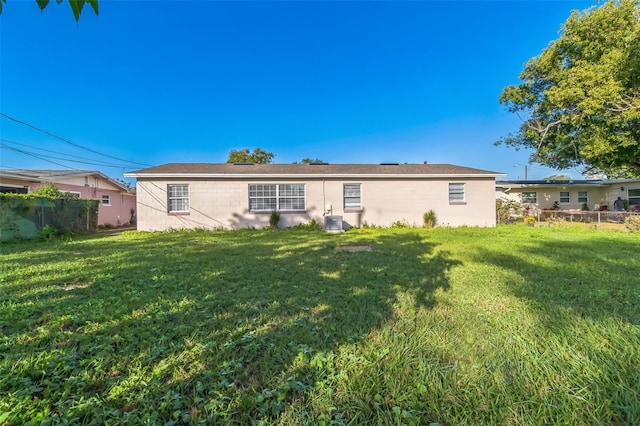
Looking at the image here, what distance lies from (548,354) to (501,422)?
3.06ft

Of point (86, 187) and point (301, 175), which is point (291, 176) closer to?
point (301, 175)

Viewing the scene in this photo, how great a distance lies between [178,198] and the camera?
1176 centimetres

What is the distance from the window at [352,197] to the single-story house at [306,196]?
5 centimetres

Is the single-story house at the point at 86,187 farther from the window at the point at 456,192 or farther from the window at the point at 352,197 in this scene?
the window at the point at 456,192

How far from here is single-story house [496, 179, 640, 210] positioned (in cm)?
2005

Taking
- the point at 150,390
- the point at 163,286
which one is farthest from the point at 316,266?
the point at 150,390

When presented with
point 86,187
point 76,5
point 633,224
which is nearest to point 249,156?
point 86,187

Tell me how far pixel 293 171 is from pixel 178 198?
5150 millimetres

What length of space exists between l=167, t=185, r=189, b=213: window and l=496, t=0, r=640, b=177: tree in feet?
60.1

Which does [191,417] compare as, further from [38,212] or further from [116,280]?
[38,212]

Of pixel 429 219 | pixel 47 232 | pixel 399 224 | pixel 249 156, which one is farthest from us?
pixel 249 156

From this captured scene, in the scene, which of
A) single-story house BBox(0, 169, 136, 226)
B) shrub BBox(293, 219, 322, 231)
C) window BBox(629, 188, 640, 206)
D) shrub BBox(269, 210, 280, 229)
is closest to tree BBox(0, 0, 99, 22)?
shrub BBox(269, 210, 280, 229)

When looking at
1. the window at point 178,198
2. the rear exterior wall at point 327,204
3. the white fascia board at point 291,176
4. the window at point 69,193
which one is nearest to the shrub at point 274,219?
the rear exterior wall at point 327,204

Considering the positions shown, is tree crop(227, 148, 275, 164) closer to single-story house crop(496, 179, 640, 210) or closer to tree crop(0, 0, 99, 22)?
single-story house crop(496, 179, 640, 210)
